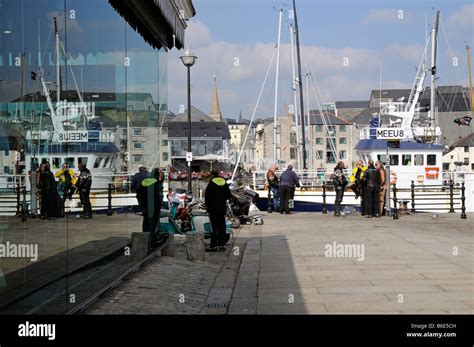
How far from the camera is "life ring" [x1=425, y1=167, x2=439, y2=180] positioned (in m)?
34.4

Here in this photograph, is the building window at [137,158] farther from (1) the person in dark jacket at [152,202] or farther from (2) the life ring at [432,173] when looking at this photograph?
(2) the life ring at [432,173]

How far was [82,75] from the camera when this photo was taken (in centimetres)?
689

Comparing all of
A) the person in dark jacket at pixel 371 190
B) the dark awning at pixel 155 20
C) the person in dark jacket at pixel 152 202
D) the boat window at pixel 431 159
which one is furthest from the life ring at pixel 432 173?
the person in dark jacket at pixel 152 202

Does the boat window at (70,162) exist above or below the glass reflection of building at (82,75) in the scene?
below

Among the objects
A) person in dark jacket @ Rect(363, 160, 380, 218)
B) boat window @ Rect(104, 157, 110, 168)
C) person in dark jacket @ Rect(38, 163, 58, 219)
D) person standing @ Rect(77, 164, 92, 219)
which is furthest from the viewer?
person in dark jacket @ Rect(363, 160, 380, 218)

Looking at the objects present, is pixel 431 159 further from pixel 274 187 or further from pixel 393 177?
pixel 274 187

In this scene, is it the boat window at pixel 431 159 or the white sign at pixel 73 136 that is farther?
the boat window at pixel 431 159

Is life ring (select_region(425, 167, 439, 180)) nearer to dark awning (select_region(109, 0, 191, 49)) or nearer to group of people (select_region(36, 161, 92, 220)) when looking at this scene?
dark awning (select_region(109, 0, 191, 49))

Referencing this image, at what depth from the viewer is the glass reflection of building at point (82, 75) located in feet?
16.0

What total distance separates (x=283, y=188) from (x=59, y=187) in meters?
18.5

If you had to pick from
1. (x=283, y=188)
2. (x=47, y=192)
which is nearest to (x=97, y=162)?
(x=47, y=192)

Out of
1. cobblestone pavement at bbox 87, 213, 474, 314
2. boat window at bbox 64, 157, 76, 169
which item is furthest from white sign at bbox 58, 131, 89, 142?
cobblestone pavement at bbox 87, 213, 474, 314

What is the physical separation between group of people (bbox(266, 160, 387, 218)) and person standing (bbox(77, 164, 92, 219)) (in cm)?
1600

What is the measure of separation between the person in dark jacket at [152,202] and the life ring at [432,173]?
24.4 metres
